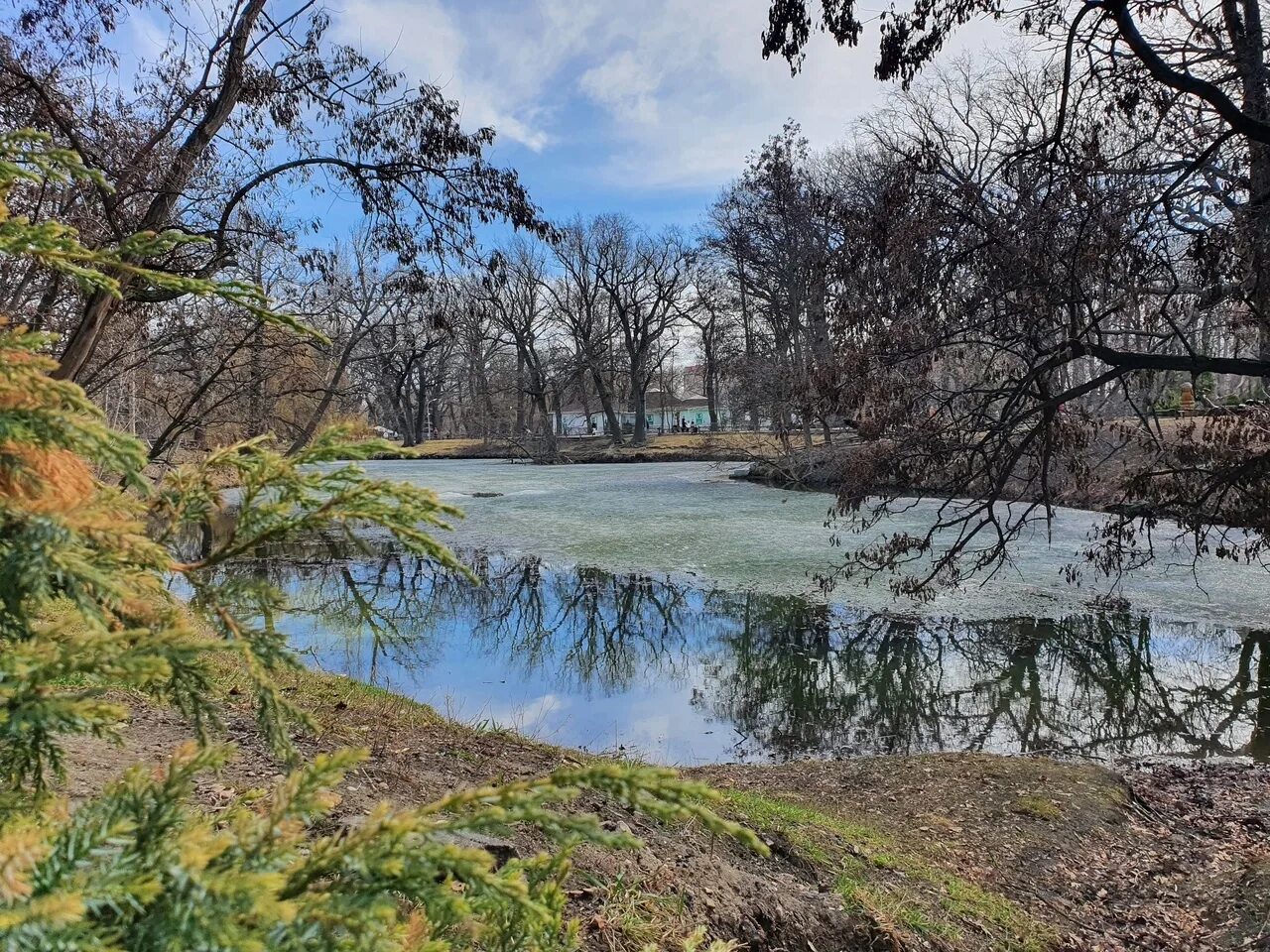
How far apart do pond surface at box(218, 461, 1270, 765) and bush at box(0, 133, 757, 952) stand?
390 centimetres

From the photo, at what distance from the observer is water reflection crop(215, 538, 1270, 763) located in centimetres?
744

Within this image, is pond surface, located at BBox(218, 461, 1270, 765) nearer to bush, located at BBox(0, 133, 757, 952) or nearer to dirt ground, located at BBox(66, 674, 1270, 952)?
dirt ground, located at BBox(66, 674, 1270, 952)

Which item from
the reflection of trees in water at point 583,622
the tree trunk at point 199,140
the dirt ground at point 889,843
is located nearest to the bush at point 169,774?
the dirt ground at point 889,843

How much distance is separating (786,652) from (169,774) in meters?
9.13

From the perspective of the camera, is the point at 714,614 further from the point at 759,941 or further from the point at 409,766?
the point at 759,941

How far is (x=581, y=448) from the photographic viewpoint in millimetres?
47375

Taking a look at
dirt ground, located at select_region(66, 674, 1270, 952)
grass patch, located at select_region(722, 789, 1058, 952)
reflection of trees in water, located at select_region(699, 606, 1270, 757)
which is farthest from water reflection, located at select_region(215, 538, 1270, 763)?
grass patch, located at select_region(722, 789, 1058, 952)

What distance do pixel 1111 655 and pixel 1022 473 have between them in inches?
449

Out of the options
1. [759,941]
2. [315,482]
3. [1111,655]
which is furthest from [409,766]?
[1111,655]

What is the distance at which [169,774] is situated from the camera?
38.9 inches

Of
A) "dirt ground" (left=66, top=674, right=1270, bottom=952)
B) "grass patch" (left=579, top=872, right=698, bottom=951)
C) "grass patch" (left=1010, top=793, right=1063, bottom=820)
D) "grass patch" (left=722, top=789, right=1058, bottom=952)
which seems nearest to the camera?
"grass patch" (left=579, top=872, right=698, bottom=951)

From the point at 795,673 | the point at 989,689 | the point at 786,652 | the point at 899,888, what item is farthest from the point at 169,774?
the point at 786,652

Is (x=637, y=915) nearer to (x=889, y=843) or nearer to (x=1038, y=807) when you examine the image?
(x=889, y=843)

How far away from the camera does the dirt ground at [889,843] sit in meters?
3.08
